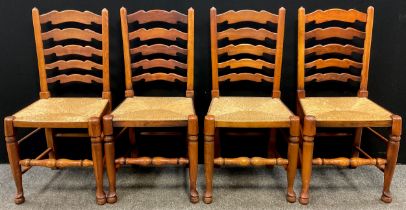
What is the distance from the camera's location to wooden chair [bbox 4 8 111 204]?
6.73 feet

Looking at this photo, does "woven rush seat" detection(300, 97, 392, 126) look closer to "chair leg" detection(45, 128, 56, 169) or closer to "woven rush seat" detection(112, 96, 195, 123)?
"woven rush seat" detection(112, 96, 195, 123)

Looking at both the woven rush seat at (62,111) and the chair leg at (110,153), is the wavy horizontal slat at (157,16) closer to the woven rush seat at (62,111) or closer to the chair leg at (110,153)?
the woven rush seat at (62,111)

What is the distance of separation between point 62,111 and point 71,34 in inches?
19.1

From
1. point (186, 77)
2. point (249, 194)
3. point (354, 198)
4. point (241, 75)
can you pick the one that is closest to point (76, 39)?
point (186, 77)

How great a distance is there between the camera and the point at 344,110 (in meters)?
2.11

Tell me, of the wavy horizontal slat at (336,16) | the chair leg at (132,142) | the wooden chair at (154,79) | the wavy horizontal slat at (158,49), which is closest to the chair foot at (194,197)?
the wooden chair at (154,79)

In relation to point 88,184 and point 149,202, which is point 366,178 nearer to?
point 149,202

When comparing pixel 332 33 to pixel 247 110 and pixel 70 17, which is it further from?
pixel 70 17

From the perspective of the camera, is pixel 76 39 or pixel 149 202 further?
pixel 76 39

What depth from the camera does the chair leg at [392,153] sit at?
6.49ft

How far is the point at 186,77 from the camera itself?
234 centimetres

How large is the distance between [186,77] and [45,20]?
0.88m

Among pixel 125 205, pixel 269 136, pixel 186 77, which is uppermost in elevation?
pixel 186 77

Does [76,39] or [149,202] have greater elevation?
[76,39]
